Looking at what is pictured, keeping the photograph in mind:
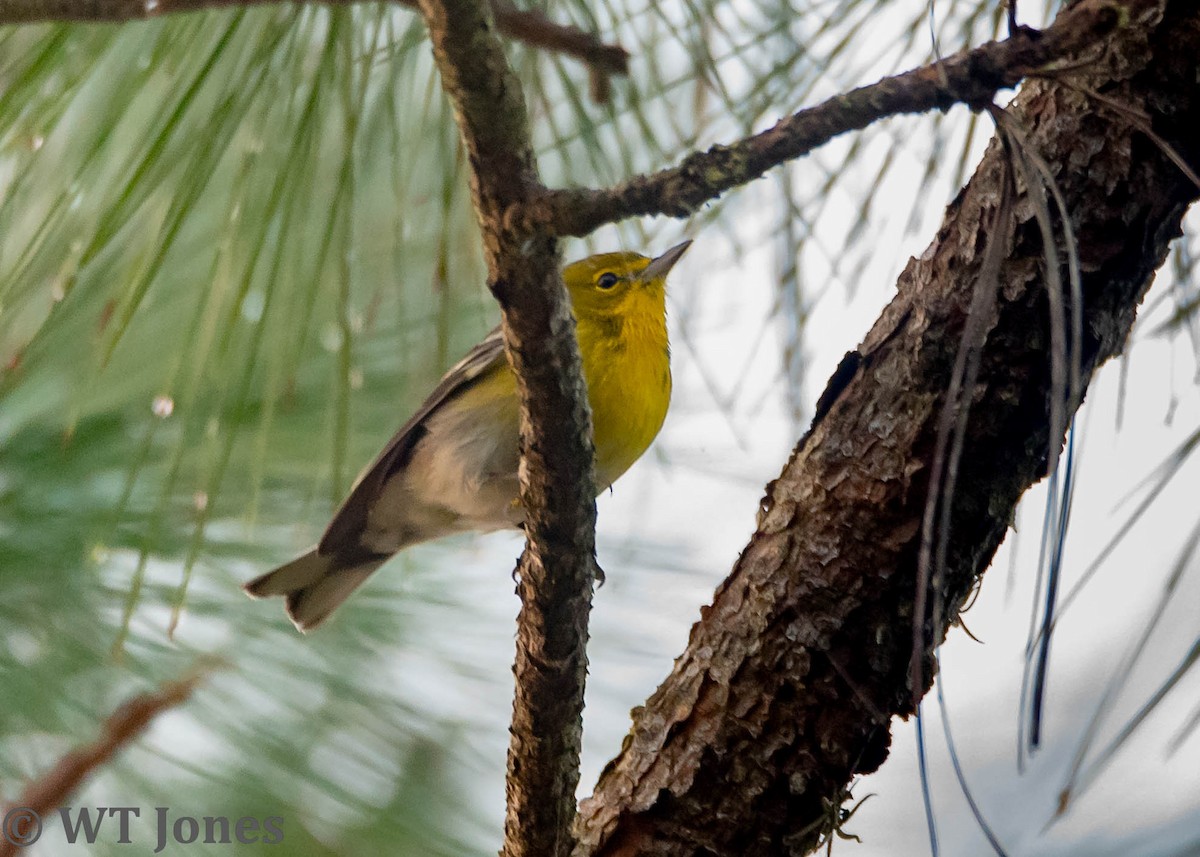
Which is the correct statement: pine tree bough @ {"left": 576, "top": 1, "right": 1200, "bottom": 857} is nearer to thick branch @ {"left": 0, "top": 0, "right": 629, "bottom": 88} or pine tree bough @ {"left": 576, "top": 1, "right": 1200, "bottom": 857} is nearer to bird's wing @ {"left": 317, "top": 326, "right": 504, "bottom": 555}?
thick branch @ {"left": 0, "top": 0, "right": 629, "bottom": 88}

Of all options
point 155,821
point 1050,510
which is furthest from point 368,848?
point 1050,510

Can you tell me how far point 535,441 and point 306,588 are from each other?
44.1 inches

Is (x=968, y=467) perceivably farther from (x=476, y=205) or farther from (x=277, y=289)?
(x=277, y=289)

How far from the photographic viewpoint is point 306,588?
238 cm

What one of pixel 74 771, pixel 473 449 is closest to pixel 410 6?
A: pixel 74 771

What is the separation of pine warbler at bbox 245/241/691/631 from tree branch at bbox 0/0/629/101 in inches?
26.2

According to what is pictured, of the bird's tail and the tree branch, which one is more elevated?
the tree branch

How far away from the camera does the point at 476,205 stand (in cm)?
122

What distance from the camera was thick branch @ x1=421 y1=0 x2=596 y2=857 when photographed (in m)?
1.13

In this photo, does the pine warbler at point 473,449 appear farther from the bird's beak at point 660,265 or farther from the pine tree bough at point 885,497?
the pine tree bough at point 885,497

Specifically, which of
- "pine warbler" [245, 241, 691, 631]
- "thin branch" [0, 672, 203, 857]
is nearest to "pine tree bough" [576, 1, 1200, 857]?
"thin branch" [0, 672, 203, 857]

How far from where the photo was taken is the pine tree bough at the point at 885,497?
1.40 metres

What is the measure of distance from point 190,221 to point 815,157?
3.88ft

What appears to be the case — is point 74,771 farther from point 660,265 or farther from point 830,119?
point 660,265
